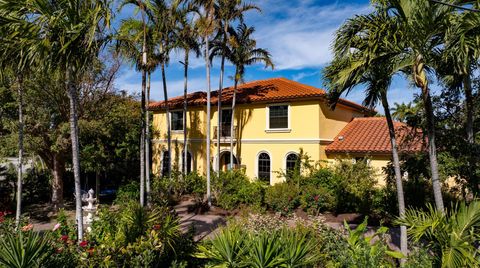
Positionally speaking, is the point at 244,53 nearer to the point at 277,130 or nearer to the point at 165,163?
the point at 277,130

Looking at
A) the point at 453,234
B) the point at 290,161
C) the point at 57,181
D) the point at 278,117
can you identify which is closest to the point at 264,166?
the point at 290,161

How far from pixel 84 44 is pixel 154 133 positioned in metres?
20.2

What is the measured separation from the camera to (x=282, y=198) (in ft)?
52.0

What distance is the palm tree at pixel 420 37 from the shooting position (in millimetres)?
6168

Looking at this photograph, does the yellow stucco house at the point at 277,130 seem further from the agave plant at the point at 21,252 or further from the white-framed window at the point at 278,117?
the agave plant at the point at 21,252

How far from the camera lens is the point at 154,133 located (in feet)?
88.0

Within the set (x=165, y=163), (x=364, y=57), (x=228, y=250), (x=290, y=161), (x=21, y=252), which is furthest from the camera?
(x=165, y=163)

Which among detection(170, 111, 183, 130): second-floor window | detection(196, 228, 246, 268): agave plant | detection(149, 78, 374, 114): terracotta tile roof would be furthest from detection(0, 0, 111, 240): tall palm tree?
detection(170, 111, 183, 130): second-floor window

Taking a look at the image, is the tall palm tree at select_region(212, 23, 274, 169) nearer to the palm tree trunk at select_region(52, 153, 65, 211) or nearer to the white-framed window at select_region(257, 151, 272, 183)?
the white-framed window at select_region(257, 151, 272, 183)

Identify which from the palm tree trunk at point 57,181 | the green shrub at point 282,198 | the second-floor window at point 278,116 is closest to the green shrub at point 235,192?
the green shrub at point 282,198

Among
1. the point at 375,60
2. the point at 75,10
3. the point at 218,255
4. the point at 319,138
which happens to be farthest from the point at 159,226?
the point at 319,138

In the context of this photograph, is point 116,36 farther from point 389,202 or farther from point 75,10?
point 389,202

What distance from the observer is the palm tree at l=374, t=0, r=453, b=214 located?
6.17 m

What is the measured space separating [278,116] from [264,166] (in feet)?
11.2
